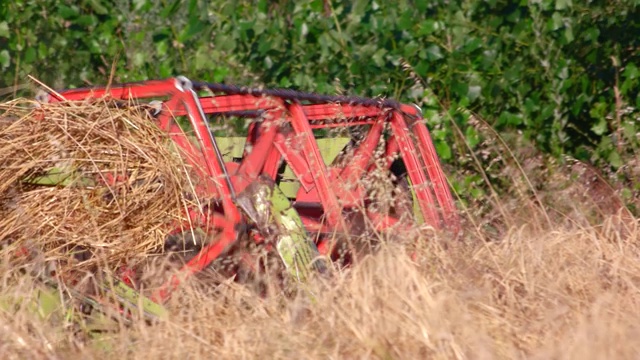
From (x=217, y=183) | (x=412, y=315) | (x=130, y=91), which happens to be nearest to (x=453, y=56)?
(x=130, y=91)

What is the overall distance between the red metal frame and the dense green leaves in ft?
3.18

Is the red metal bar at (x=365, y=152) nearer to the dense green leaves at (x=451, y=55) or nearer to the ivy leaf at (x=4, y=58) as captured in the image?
the dense green leaves at (x=451, y=55)

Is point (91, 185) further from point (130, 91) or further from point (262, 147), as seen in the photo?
point (262, 147)

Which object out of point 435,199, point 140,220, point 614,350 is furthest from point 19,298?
point 435,199

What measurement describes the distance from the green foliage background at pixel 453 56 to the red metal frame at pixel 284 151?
90 cm

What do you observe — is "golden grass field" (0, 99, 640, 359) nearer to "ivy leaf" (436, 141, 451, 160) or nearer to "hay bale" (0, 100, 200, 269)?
"hay bale" (0, 100, 200, 269)

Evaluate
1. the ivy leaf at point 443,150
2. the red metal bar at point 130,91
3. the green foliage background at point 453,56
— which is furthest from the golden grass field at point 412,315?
the green foliage background at point 453,56

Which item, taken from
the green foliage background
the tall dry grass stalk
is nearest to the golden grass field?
the tall dry grass stalk

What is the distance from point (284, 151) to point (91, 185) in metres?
0.73

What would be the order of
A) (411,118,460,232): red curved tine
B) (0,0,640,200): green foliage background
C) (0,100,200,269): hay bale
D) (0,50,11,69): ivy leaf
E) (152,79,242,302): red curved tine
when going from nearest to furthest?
(152,79,242,302): red curved tine → (0,100,200,269): hay bale → (411,118,460,232): red curved tine → (0,0,640,200): green foliage background → (0,50,11,69): ivy leaf

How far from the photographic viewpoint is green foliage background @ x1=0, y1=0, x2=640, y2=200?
5730 mm

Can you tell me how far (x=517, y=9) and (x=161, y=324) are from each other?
317 centimetres

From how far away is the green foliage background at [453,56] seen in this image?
5730 millimetres

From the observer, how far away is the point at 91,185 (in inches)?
150
